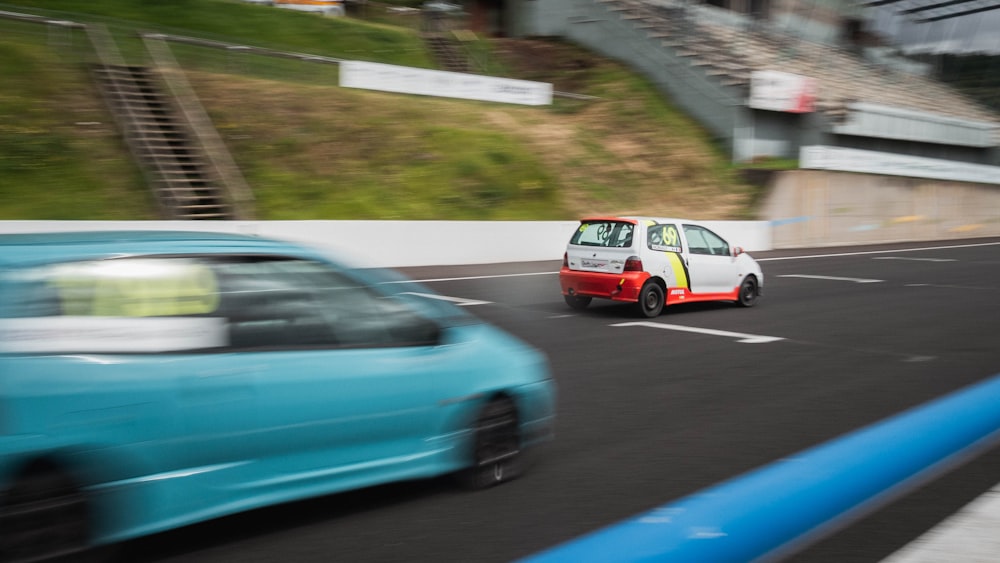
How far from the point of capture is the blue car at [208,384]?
368 centimetres

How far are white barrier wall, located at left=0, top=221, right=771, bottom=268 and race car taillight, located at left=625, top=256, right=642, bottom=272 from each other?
7869 mm

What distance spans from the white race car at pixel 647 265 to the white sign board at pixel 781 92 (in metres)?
27.9

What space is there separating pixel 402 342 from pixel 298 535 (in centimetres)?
108

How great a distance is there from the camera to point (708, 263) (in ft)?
46.1

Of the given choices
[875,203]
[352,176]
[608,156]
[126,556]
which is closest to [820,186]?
[875,203]

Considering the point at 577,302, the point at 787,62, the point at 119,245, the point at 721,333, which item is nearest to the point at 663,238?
the point at 577,302

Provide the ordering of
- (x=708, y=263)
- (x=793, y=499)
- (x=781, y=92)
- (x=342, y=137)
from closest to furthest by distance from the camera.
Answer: (x=793, y=499), (x=708, y=263), (x=342, y=137), (x=781, y=92)

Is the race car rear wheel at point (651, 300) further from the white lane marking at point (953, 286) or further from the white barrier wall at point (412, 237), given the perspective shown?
the white barrier wall at point (412, 237)

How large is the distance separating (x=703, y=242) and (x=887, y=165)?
28.1 meters

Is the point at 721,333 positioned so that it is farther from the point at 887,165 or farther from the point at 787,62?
the point at 787,62

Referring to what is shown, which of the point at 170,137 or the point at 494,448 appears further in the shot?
the point at 170,137

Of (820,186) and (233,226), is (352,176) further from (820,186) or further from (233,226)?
(820,186)

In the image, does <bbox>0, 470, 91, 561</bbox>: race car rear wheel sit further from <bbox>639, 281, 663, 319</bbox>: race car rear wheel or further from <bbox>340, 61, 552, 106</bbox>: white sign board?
<bbox>340, 61, 552, 106</bbox>: white sign board

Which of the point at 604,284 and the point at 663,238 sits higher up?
the point at 663,238
